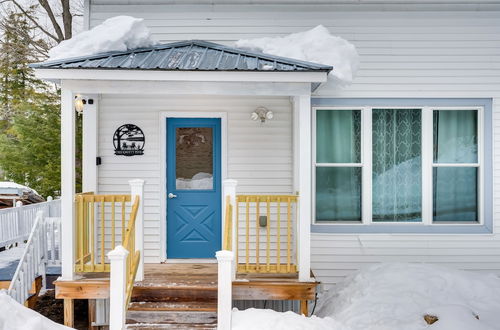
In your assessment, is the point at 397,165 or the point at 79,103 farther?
the point at 397,165

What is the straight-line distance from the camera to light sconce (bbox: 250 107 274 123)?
627 centimetres

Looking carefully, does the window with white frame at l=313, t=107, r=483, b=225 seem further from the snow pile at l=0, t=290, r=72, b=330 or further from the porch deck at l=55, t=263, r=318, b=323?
the snow pile at l=0, t=290, r=72, b=330

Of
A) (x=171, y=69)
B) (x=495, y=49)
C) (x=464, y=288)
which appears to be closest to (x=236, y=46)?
(x=171, y=69)

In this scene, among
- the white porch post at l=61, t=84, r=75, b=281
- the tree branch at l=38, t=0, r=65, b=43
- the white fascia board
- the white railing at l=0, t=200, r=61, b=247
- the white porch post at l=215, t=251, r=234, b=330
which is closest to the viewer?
the white porch post at l=215, t=251, r=234, b=330

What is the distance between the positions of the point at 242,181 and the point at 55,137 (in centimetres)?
1145

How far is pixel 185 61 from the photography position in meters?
5.12

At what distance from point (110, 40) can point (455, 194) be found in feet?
17.9

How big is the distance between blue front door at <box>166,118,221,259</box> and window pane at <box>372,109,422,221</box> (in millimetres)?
2429

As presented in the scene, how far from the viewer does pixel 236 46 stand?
20.4ft

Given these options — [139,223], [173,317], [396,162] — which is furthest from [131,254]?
[396,162]

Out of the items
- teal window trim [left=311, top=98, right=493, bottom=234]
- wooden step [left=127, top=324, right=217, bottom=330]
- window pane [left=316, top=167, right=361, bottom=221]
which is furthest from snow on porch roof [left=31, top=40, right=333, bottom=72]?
wooden step [left=127, top=324, right=217, bottom=330]

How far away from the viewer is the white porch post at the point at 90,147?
623 cm

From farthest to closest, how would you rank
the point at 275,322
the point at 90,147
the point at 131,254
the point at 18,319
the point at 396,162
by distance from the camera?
the point at 396,162 → the point at 90,147 → the point at 131,254 → the point at 275,322 → the point at 18,319

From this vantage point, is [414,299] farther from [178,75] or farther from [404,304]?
[178,75]
